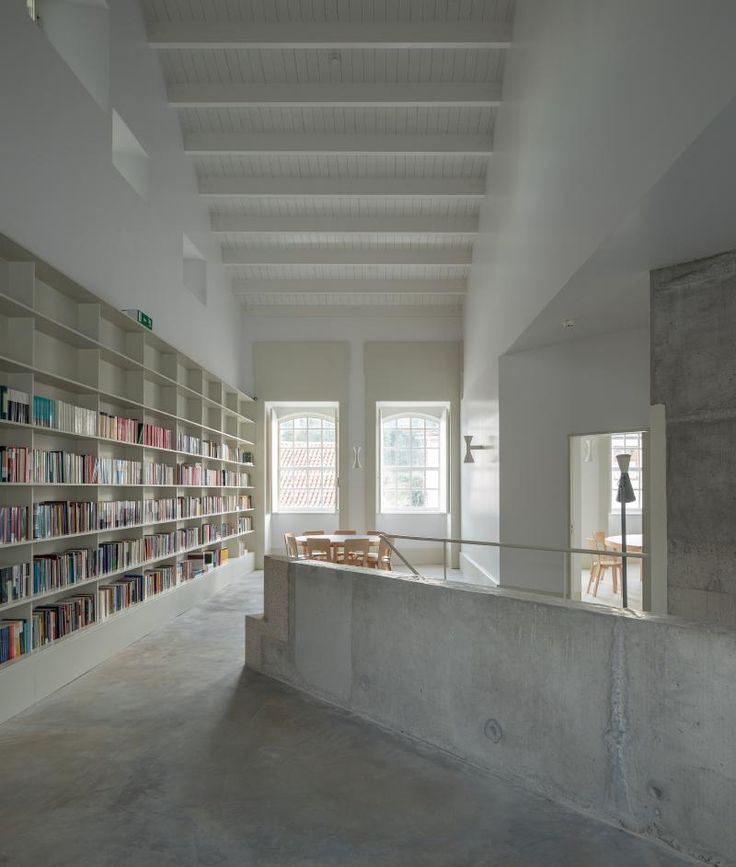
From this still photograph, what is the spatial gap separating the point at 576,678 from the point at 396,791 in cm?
100

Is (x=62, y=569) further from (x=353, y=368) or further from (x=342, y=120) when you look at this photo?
(x=353, y=368)

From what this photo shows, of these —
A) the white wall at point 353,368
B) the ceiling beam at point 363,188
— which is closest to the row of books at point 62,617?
the ceiling beam at point 363,188

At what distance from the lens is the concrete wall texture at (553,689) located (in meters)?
2.83

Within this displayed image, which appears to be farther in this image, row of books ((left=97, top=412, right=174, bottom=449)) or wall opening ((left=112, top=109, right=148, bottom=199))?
wall opening ((left=112, top=109, right=148, bottom=199))

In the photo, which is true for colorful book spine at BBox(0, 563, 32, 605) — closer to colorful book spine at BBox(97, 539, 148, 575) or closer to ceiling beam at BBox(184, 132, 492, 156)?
colorful book spine at BBox(97, 539, 148, 575)

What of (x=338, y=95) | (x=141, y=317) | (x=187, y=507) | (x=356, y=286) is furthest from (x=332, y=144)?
(x=187, y=507)

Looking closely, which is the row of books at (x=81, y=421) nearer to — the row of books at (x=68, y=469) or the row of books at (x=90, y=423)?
the row of books at (x=90, y=423)

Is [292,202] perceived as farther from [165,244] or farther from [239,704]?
[239,704]

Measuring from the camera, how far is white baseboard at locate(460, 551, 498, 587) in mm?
8711

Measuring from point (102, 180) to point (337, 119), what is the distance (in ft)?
11.3

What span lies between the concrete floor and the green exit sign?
3196mm

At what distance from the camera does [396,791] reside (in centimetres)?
335

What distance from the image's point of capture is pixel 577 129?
483 cm

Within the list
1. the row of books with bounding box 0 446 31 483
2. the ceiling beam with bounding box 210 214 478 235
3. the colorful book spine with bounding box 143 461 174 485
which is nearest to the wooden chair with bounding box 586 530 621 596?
the ceiling beam with bounding box 210 214 478 235
